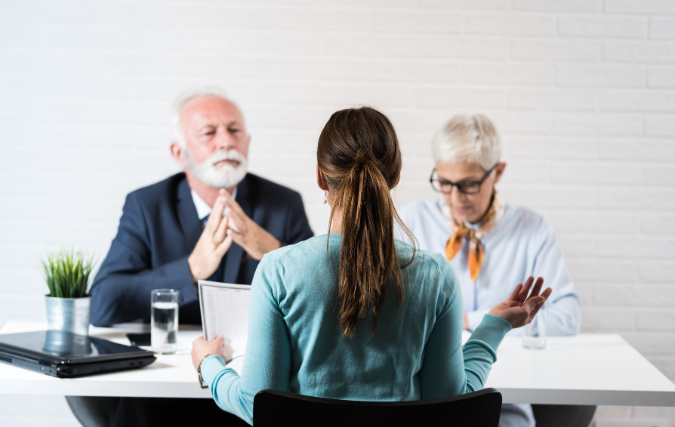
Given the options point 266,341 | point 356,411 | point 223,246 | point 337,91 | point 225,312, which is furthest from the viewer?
point 337,91

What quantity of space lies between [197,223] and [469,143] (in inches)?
40.0

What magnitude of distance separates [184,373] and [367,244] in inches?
29.6

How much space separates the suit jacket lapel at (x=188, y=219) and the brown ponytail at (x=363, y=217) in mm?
1320

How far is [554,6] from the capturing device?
9.04 ft

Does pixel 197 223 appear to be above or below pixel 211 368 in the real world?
above

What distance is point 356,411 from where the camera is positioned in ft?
2.89

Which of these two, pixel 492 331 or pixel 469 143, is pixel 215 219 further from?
pixel 492 331

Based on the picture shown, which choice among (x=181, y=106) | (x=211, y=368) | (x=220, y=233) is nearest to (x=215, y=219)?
(x=220, y=233)

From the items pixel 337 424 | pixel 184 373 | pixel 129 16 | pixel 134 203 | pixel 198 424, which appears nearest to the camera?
pixel 337 424

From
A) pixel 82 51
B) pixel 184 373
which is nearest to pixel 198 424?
pixel 184 373

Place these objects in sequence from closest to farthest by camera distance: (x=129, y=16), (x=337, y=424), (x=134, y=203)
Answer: (x=337, y=424) < (x=134, y=203) < (x=129, y=16)

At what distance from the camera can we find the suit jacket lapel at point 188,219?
2225 millimetres

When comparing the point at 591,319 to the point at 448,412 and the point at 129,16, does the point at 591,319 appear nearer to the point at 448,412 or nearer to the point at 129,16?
the point at 448,412

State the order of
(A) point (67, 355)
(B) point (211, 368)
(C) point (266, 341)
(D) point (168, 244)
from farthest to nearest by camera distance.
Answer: (D) point (168, 244)
(A) point (67, 355)
(B) point (211, 368)
(C) point (266, 341)
